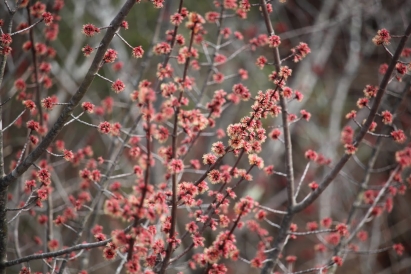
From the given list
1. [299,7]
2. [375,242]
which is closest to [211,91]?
[299,7]

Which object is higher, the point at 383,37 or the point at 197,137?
the point at 383,37

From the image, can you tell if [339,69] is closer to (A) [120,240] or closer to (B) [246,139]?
(B) [246,139]

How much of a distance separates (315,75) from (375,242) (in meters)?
3.76

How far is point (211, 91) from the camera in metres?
8.76

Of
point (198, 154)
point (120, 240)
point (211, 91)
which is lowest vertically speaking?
point (120, 240)

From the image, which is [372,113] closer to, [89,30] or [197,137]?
[197,137]

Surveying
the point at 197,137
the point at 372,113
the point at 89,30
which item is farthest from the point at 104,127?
the point at 372,113

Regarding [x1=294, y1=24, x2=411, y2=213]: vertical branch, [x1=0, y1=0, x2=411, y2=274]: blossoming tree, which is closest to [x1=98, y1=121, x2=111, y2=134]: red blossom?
[x1=0, y1=0, x2=411, y2=274]: blossoming tree

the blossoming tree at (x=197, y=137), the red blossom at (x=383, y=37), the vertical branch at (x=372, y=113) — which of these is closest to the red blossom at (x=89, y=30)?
the blossoming tree at (x=197, y=137)

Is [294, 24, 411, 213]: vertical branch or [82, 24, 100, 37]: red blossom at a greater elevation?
[82, 24, 100, 37]: red blossom

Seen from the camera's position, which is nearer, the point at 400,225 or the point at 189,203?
the point at 189,203

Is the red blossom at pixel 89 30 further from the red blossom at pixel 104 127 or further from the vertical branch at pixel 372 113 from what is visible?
the vertical branch at pixel 372 113

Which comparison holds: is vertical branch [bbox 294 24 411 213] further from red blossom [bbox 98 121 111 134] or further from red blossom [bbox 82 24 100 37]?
red blossom [bbox 82 24 100 37]

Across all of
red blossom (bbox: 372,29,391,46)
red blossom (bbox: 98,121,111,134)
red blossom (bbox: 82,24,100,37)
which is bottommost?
red blossom (bbox: 98,121,111,134)
